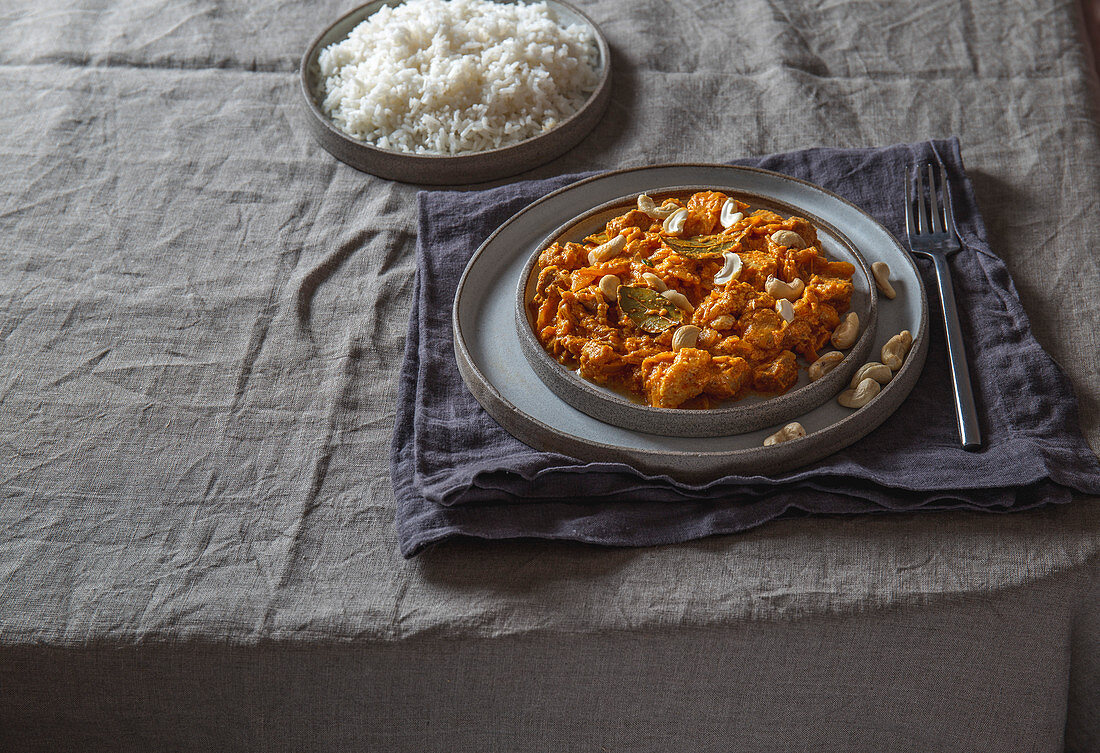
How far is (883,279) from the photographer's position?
1240 millimetres

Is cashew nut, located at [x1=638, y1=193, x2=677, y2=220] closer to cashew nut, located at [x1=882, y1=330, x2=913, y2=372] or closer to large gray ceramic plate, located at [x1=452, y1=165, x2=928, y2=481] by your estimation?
large gray ceramic plate, located at [x1=452, y1=165, x2=928, y2=481]

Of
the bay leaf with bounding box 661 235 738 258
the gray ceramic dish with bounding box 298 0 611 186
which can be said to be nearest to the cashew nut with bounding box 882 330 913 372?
the bay leaf with bounding box 661 235 738 258

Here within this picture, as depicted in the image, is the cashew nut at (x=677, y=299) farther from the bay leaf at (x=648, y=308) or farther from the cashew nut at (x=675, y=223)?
the cashew nut at (x=675, y=223)

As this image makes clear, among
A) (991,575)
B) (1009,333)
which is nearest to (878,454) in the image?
(991,575)

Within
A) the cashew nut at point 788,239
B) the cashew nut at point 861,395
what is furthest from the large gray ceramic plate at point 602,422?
the cashew nut at point 788,239

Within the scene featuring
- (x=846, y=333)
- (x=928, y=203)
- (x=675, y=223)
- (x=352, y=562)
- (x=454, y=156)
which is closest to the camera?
(x=352, y=562)

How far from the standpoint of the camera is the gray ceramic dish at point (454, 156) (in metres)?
1.55

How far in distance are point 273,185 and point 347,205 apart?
15cm

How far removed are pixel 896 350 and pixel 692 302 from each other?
27 centimetres

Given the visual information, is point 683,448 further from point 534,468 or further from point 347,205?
point 347,205

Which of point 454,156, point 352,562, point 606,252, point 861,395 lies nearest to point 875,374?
point 861,395

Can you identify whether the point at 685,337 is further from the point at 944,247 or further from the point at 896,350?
the point at 944,247

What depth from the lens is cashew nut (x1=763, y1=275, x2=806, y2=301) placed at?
3.82ft

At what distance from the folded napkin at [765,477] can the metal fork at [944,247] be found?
20 mm
